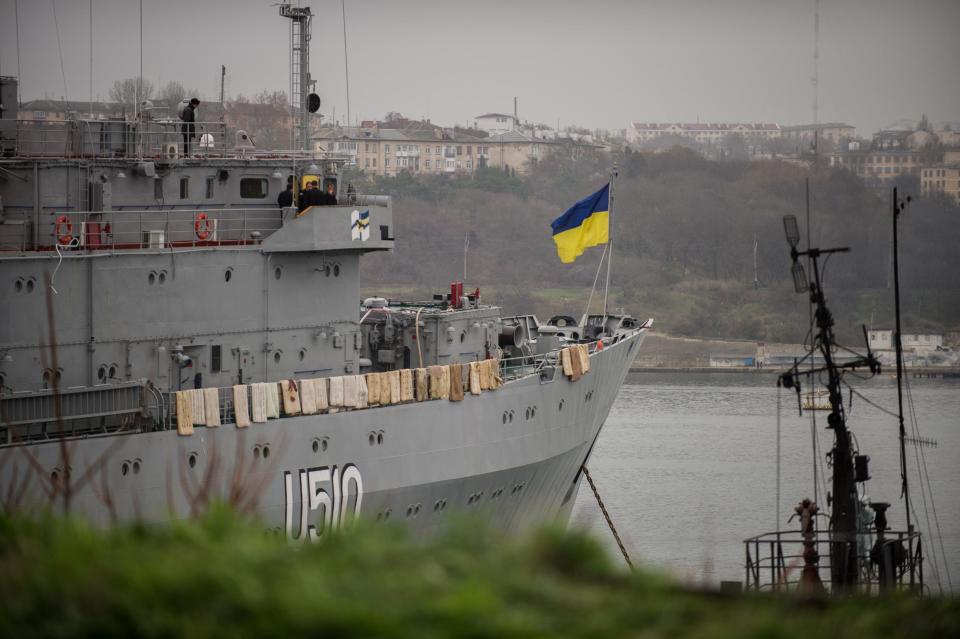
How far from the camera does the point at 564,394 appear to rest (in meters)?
25.6

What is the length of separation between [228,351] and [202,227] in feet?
6.49

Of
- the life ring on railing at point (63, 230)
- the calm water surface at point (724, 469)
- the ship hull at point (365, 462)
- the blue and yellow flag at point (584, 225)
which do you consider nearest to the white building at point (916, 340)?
the calm water surface at point (724, 469)

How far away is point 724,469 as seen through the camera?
43062mm

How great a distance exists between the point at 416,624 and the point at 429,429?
52.0ft

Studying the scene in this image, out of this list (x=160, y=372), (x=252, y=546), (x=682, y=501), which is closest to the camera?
(x=252, y=546)

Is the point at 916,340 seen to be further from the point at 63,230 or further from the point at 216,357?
the point at 63,230

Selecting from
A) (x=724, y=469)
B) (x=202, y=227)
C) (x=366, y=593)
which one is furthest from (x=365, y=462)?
(x=724, y=469)

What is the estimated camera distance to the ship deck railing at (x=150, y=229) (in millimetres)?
20500

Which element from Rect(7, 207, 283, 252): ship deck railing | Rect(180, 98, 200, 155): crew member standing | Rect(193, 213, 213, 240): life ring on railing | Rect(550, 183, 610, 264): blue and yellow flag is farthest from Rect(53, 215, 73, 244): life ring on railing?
Rect(550, 183, 610, 264): blue and yellow flag

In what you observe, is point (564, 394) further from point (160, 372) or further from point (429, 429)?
point (160, 372)

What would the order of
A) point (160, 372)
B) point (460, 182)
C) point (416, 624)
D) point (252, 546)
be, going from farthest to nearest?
point (460, 182)
point (160, 372)
point (252, 546)
point (416, 624)

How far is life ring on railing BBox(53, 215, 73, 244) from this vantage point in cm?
2008

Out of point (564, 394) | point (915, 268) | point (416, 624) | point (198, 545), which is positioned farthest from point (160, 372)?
point (915, 268)

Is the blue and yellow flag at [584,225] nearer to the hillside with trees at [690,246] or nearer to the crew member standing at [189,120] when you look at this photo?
the crew member standing at [189,120]
